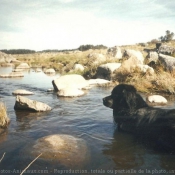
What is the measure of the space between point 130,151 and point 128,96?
256 centimetres

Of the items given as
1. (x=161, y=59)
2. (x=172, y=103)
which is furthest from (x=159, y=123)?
(x=161, y=59)

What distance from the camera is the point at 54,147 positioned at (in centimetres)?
656

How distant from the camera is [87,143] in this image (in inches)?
291

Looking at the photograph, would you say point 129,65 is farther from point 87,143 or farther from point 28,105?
point 87,143

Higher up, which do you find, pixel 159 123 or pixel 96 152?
pixel 159 123

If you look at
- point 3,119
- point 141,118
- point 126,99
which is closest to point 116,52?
point 126,99

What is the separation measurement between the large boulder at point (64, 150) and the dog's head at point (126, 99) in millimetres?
2415

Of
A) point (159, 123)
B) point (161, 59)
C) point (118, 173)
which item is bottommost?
point (118, 173)

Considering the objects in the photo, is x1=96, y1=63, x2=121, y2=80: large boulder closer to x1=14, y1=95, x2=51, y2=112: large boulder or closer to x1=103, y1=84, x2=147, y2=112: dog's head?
x1=14, y1=95, x2=51, y2=112: large boulder

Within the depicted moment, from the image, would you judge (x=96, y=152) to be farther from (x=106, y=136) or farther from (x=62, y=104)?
(x=62, y=104)

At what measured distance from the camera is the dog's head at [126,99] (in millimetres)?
8773

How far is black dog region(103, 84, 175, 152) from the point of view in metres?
6.76

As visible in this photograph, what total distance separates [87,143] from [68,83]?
425 inches

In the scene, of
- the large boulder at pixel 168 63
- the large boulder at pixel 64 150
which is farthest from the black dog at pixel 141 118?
the large boulder at pixel 168 63
